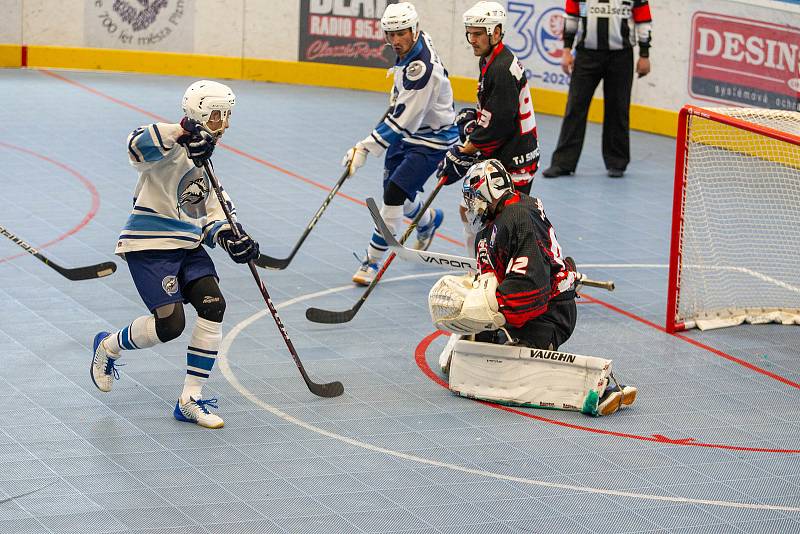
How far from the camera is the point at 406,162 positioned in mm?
6766

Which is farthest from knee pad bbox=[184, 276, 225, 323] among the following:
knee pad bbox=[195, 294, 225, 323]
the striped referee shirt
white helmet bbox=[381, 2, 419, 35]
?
the striped referee shirt

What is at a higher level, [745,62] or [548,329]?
[745,62]

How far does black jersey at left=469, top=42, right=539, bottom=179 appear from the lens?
6.03 m

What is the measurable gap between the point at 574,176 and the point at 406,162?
3131mm

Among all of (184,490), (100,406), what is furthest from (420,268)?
(184,490)

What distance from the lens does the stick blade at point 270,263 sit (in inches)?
239

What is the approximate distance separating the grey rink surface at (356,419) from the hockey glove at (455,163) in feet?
2.22

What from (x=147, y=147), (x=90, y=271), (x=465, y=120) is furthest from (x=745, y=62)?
(x=147, y=147)

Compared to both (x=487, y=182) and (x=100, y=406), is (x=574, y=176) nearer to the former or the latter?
(x=487, y=182)

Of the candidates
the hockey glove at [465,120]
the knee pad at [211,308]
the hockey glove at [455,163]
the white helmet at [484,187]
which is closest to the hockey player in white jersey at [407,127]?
the hockey glove at [465,120]

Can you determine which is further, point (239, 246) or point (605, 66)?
point (605, 66)

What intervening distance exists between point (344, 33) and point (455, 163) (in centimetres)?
648

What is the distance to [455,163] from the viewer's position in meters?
6.34

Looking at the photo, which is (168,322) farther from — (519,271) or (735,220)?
(735,220)
